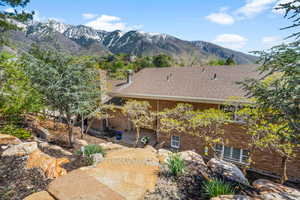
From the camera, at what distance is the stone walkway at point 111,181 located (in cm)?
317

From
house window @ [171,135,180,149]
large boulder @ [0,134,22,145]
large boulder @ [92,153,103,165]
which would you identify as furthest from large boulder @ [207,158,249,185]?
large boulder @ [0,134,22,145]

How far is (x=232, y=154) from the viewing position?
31.5 feet

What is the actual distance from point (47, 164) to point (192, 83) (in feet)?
33.7

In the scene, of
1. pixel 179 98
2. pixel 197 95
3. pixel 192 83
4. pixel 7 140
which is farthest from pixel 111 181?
pixel 192 83

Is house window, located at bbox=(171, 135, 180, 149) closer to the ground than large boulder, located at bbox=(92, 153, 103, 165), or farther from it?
closer to the ground

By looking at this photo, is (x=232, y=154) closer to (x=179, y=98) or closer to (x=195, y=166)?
(x=179, y=98)

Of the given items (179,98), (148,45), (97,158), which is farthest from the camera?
(148,45)

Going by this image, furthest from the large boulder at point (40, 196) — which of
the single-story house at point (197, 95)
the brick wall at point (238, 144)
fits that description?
the brick wall at point (238, 144)

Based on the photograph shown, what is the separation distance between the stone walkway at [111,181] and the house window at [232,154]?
656cm

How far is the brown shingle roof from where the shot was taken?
10306 millimetres

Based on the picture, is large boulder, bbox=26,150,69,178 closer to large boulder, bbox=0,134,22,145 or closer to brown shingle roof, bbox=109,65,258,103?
large boulder, bbox=0,134,22,145

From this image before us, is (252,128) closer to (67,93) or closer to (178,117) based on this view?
(178,117)

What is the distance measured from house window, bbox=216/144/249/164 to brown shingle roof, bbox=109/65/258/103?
10.4 feet

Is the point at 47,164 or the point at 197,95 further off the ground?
the point at 197,95
